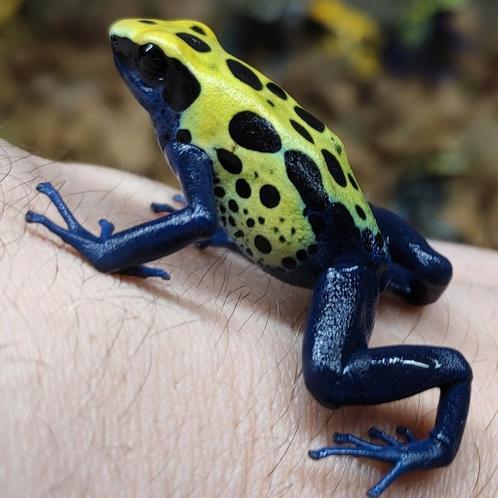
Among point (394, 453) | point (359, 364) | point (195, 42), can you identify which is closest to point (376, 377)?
point (359, 364)

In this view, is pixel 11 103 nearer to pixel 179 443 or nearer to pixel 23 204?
pixel 23 204

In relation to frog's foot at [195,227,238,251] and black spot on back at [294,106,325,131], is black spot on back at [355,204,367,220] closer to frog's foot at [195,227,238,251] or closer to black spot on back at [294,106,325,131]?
black spot on back at [294,106,325,131]

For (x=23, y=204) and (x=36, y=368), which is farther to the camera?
(x=23, y=204)

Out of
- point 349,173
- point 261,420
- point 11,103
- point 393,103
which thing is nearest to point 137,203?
point 349,173

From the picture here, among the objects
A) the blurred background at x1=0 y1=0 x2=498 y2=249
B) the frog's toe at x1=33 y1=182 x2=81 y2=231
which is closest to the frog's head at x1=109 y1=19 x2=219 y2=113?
the frog's toe at x1=33 y1=182 x2=81 y2=231

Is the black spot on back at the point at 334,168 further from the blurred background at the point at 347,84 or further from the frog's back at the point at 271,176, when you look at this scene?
the blurred background at the point at 347,84

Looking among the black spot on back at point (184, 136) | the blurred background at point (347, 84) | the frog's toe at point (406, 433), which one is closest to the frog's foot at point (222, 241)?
the black spot on back at point (184, 136)

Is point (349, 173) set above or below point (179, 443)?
above

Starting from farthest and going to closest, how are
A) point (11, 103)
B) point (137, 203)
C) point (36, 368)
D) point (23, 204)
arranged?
1. point (11, 103)
2. point (137, 203)
3. point (23, 204)
4. point (36, 368)
